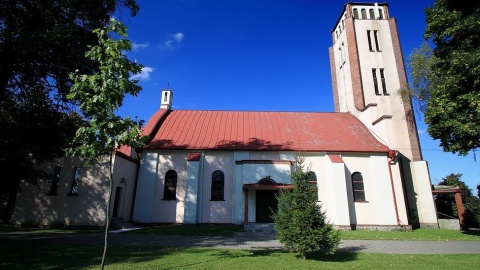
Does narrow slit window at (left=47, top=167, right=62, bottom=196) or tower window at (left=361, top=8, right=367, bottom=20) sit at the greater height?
tower window at (left=361, top=8, right=367, bottom=20)

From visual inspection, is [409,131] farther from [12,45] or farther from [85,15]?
[12,45]

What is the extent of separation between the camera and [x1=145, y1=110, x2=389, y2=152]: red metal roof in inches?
822

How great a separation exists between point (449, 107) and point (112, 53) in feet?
51.4

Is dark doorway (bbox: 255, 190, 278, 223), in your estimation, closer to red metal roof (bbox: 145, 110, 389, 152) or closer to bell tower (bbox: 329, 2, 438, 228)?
red metal roof (bbox: 145, 110, 389, 152)

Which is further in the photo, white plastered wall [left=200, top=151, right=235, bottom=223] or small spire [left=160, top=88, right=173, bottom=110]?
small spire [left=160, top=88, right=173, bottom=110]

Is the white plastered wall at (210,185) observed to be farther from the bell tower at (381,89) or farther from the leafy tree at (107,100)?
the leafy tree at (107,100)

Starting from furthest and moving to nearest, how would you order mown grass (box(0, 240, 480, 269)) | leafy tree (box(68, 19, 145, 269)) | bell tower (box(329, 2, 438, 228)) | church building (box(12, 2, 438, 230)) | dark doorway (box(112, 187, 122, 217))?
bell tower (box(329, 2, 438, 228)) < church building (box(12, 2, 438, 230)) < dark doorway (box(112, 187, 122, 217)) < mown grass (box(0, 240, 480, 269)) < leafy tree (box(68, 19, 145, 269))

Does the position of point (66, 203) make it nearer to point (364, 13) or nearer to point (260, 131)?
point (260, 131)

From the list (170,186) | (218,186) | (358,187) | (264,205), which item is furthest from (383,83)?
(170,186)

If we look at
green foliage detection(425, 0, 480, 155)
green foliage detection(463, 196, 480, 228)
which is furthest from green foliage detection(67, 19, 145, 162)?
green foliage detection(463, 196, 480, 228)

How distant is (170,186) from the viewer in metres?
20.2

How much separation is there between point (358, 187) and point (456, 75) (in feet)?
31.9

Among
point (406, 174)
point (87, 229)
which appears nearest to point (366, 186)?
point (406, 174)

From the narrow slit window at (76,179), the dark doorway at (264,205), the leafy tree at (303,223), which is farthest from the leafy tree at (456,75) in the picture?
the narrow slit window at (76,179)
